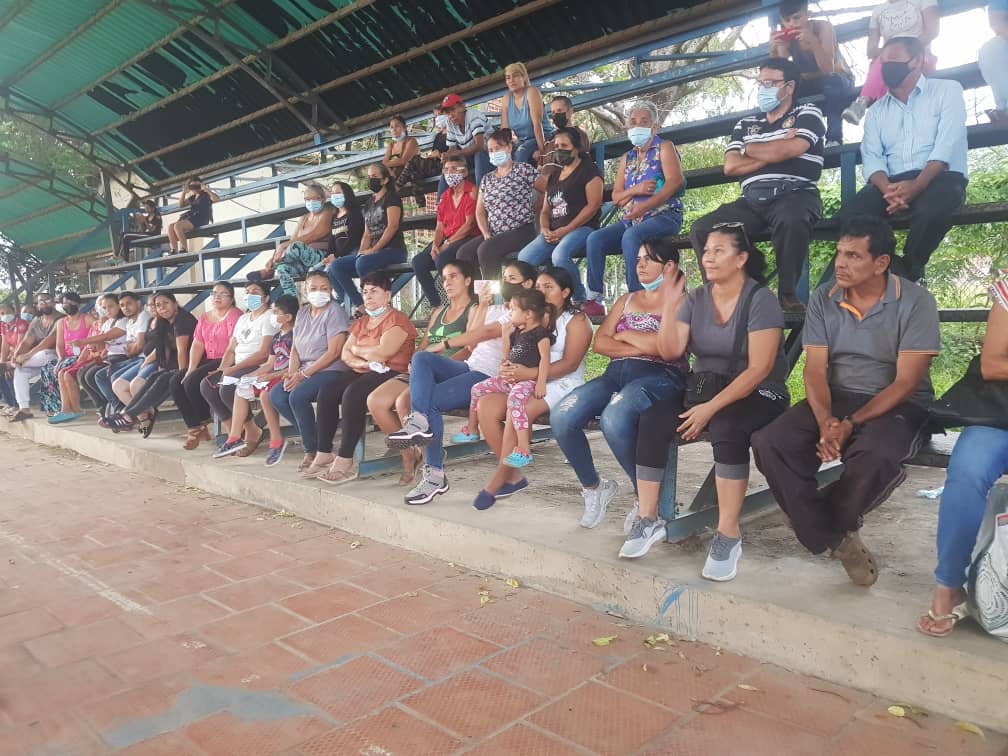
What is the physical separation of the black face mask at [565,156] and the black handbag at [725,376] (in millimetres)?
2118

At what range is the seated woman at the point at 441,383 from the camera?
13.8ft

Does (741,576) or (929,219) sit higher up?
(929,219)

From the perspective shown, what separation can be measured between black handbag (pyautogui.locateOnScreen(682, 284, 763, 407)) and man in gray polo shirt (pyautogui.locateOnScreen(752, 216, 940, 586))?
256 millimetres

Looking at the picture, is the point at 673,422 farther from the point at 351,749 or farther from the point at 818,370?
the point at 351,749

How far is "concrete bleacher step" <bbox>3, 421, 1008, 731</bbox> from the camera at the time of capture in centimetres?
228

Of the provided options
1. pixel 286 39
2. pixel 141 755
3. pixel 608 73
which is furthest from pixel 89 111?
pixel 141 755

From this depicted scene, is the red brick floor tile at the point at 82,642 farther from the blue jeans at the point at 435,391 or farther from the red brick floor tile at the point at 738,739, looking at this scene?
the red brick floor tile at the point at 738,739

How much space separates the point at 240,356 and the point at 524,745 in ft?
15.8

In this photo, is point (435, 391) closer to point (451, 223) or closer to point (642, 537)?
point (642, 537)

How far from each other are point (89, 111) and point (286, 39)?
5.61 m

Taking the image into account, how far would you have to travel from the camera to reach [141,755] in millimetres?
2139

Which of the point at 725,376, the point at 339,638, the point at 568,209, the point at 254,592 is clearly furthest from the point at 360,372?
the point at 725,376

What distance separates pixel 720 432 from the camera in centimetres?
299

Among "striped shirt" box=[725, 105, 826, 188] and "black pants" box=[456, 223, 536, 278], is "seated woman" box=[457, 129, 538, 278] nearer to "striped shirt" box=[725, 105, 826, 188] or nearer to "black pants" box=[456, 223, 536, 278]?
"black pants" box=[456, 223, 536, 278]
